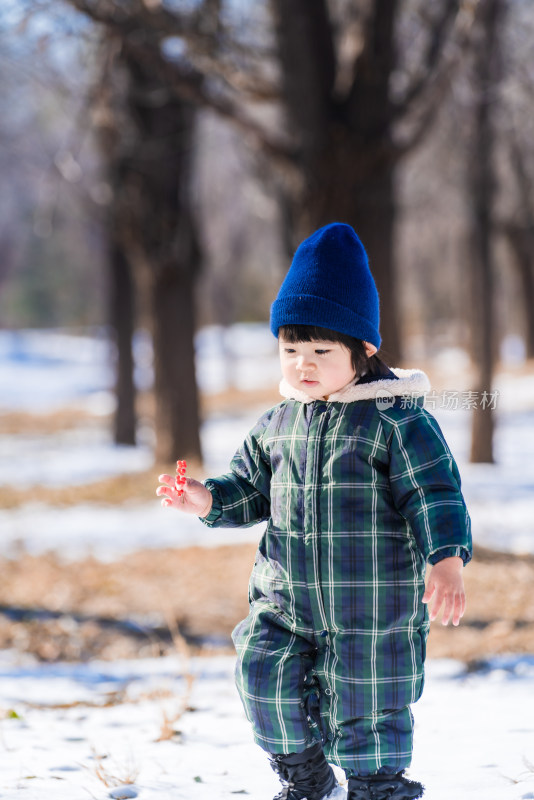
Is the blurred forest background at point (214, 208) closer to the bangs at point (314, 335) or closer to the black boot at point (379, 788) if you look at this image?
the bangs at point (314, 335)

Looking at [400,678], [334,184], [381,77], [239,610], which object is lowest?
[239,610]

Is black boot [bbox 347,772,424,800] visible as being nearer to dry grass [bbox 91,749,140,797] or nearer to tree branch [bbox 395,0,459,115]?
dry grass [bbox 91,749,140,797]

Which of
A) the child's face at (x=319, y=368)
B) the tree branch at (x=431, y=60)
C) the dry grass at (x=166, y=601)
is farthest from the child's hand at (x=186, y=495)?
the tree branch at (x=431, y=60)

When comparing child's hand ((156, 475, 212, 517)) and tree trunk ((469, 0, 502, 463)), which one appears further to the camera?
tree trunk ((469, 0, 502, 463))

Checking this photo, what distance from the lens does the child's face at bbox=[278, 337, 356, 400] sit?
2.31 metres

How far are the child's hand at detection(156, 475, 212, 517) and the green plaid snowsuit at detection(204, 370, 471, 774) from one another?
233 millimetres

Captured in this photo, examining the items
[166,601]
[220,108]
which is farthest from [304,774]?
[220,108]

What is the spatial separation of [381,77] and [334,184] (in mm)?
823

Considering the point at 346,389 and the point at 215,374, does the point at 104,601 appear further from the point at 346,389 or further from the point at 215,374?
the point at 215,374

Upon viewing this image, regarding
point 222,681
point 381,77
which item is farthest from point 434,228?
point 222,681

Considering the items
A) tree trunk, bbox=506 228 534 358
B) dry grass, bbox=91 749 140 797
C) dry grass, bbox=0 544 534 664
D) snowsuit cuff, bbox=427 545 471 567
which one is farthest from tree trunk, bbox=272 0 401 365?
tree trunk, bbox=506 228 534 358

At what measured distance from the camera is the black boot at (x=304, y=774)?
7.51ft

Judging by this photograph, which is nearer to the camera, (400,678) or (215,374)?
(400,678)

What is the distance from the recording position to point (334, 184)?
550 cm
